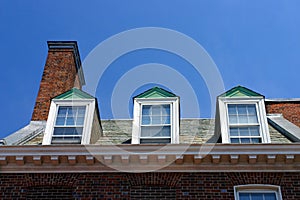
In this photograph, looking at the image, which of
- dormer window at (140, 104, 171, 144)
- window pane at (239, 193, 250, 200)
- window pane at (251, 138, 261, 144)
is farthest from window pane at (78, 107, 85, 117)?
window pane at (239, 193, 250, 200)

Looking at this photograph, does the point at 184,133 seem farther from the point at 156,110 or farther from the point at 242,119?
the point at 242,119

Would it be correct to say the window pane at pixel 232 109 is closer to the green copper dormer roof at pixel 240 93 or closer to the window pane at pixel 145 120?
the green copper dormer roof at pixel 240 93

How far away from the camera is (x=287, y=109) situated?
1891cm

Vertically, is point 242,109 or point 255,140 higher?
point 242,109

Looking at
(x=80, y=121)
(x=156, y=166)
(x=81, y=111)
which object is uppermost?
(x=81, y=111)

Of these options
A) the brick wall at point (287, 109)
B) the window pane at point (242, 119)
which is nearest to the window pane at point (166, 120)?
the window pane at point (242, 119)

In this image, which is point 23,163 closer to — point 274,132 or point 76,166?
point 76,166

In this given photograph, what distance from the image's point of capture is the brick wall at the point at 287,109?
18.6 m

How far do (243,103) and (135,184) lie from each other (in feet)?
15.4

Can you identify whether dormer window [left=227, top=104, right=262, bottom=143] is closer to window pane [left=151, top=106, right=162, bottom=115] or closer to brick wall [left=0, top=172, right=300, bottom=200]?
brick wall [left=0, top=172, right=300, bottom=200]

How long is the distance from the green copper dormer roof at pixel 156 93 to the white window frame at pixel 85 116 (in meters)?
1.70

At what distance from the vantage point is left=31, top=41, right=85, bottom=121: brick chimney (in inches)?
701

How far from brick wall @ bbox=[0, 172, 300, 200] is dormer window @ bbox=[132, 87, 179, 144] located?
4.55 ft

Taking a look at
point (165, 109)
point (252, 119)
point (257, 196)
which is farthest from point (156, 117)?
point (257, 196)
